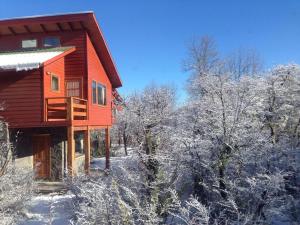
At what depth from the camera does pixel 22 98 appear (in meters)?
12.5

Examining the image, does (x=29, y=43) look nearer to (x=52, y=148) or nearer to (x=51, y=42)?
(x=51, y=42)

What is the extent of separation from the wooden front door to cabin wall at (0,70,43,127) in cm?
276

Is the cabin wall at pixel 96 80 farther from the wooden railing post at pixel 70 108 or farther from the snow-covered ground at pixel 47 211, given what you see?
the snow-covered ground at pixel 47 211

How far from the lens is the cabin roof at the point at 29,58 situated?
1181cm

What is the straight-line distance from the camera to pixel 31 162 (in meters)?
14.8

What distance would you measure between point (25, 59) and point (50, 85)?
136 cm

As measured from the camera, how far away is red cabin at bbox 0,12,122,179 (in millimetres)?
12492

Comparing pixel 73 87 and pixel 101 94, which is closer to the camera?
pixel 73 87

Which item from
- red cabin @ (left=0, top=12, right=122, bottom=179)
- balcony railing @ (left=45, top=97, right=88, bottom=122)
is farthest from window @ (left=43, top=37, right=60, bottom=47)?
balcony railing @ (left=45, top=97, right=88, bottom=122)

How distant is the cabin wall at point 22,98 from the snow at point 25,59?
0.47 m

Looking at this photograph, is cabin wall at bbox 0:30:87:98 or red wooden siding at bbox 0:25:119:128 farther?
cabin wall at bbox 0:30:87:98

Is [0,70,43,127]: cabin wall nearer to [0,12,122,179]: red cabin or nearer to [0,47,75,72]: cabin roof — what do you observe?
[0,12,122,179]: red cabin

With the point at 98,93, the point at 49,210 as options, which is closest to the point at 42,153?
the point at 98,93

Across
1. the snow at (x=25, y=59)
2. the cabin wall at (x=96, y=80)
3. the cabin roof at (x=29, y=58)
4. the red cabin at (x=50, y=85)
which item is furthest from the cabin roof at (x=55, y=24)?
the snow at (x=25, y=59)
